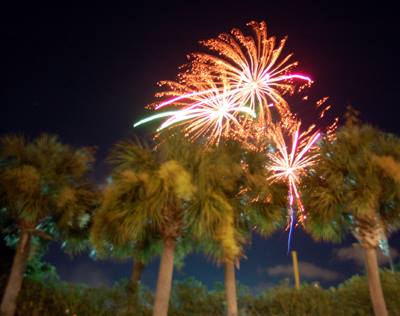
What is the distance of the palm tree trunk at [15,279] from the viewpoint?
43.5 ft

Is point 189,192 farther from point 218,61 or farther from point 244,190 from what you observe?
point 218,61

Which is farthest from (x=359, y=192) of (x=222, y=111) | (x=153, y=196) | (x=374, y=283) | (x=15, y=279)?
(x=15, y=279)

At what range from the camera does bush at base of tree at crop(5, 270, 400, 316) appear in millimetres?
14742

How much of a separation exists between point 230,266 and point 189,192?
3484mm

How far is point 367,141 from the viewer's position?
1371 cm

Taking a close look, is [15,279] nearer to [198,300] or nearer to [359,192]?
[198,300]

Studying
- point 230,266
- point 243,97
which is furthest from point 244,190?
A: point 243,97

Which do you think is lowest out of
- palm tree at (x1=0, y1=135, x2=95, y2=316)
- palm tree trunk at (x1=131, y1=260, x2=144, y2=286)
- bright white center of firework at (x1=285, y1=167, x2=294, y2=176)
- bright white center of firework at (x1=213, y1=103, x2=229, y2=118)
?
palm tree trunk at (x1=131, y1=260, x2=144, y2=286)

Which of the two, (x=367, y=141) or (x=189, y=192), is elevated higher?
(x=367, y=141)

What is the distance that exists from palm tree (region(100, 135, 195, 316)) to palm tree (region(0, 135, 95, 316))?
2089 mm

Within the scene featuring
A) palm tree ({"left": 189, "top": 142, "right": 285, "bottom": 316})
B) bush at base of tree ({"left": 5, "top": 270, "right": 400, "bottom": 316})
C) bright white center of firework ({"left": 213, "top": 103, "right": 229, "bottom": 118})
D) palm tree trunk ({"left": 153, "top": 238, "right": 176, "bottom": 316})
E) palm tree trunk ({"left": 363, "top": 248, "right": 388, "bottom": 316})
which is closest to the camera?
palm tree ({"left": 189, "top": 142, "right": 285, "bottom": 316})

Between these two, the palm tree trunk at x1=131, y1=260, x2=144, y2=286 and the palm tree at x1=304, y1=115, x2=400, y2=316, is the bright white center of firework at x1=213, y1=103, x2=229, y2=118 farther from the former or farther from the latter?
the palm tree trunk at x1=131, y1=260, x2=144, y2=286

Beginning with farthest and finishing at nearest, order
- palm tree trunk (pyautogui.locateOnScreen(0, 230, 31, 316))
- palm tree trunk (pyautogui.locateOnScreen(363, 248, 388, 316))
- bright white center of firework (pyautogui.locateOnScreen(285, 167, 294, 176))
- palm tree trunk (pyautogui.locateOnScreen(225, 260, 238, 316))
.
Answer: bright white center of firework (pyautogui.locateOnScreen(285, 167, 294, 176)), palm tree trunk (pyautogui.locateOnScreen(225, 260, 238, 316)), palm tree trunk (pyautogui.locateOnScreen(0, 230, 31, 316)), palm tree trunk (pyautogui.locateOnScreen(363, 248, 388, 316))

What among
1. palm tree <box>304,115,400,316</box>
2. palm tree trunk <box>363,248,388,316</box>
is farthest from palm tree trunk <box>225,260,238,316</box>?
palm tree trunk <box>363,248,388,316</box>
